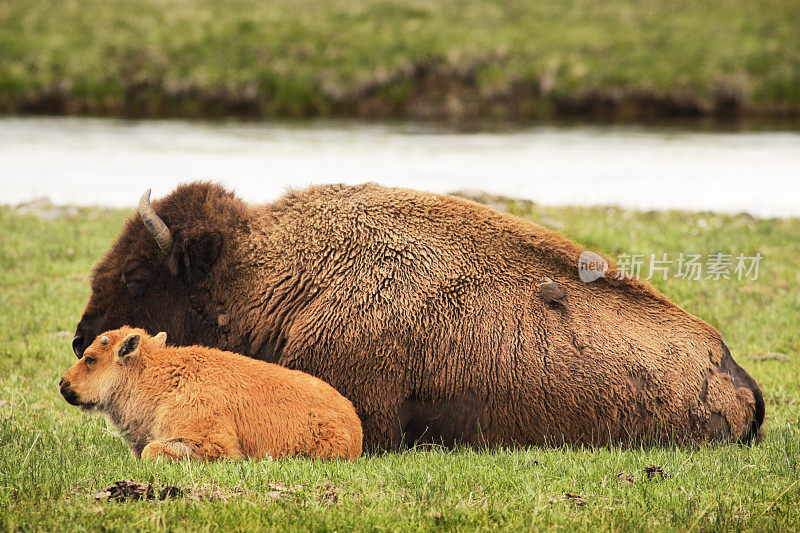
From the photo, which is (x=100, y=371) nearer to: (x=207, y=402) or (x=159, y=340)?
(x=159, y=340)

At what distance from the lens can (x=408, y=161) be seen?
20141mm

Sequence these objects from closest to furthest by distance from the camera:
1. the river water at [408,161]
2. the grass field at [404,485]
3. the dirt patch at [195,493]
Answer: the grass field at [404,485], the dirt patch at [195,493], the river water at [408,161]

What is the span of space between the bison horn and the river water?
8.03 metres

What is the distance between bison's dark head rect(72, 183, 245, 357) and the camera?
21.1 feet

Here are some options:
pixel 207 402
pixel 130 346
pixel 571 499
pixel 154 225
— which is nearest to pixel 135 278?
pixel 154 225

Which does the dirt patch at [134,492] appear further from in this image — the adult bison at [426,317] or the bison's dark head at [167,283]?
the bison's dark head at [167,283]

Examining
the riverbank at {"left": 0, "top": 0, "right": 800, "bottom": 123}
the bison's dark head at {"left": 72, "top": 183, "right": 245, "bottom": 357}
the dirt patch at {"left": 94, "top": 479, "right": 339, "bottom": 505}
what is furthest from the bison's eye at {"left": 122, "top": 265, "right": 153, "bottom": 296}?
the riverbank at {"left": 0, "top": 0, "right": 800, "bottom": 123}

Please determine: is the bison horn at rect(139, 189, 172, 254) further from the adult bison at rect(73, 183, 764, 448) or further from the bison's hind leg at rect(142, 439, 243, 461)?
the bison's hind leg at rect(142, 439, 243, 461)

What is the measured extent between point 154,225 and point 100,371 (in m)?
1.22

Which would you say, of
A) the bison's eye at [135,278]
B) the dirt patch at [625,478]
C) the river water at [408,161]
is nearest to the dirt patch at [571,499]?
the dirt patch at [625,478]

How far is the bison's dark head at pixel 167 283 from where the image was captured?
6418 mm

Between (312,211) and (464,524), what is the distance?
2.95 metres

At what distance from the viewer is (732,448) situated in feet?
19.6

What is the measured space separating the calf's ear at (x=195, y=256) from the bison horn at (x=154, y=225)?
100 millimetres
